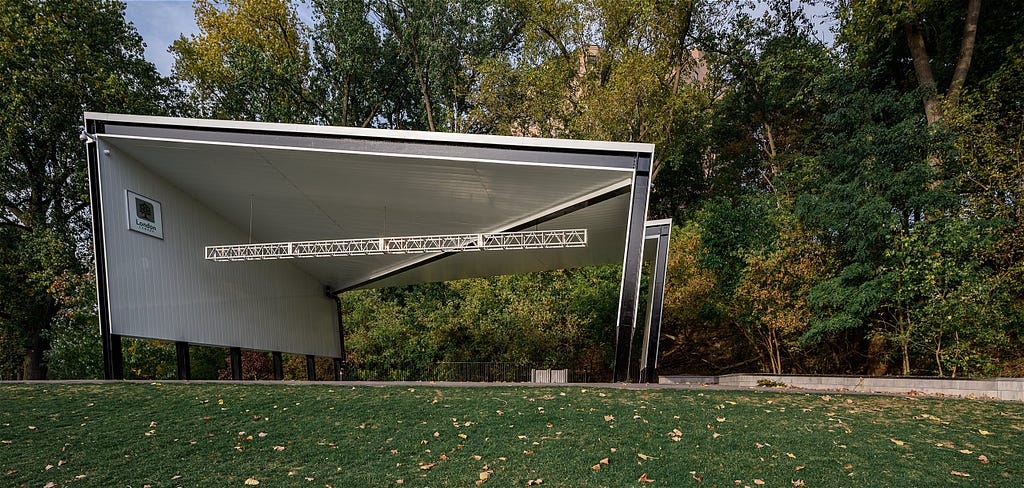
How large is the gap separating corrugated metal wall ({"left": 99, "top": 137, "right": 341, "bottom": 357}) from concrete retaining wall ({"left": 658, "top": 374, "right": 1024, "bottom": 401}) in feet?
42.9

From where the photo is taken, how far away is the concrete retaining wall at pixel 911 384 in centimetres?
876

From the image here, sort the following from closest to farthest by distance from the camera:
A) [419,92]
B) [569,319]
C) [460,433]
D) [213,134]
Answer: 1. [460,433]
2. [213,134]
3. [569,319]
4. [419,92]

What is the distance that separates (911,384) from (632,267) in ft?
17.7

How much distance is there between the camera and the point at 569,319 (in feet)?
61.8

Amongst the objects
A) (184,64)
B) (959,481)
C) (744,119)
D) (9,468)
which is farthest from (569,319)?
(184,64)

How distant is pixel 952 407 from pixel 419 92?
76.4 feet

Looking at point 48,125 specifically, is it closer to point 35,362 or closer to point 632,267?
point 35,362

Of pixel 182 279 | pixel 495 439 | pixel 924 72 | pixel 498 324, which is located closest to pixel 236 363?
pixel 182 279

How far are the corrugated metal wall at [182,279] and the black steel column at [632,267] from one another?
385 inches

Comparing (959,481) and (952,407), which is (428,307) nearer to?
(952,407)

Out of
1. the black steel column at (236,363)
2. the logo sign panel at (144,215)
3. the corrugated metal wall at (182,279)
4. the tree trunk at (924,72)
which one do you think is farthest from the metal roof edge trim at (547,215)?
the tree trunk at (924,72)

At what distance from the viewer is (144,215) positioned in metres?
11.6

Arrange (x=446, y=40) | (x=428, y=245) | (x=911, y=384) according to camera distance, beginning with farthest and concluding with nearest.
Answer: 1. (x=446, y=40)
2. (x=428, y=245)
3. (x=911, y=384)

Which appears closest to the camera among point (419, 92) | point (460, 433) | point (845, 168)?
point (460, 433)
